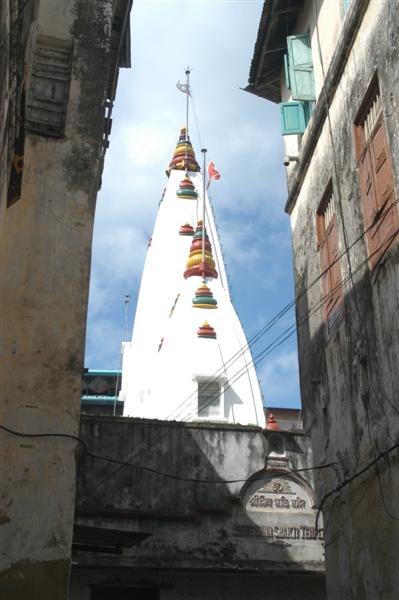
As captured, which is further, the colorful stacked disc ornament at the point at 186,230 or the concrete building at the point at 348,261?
the colorful stacked disc ornament at the point at 186,230

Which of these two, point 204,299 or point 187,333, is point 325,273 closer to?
point 187,333

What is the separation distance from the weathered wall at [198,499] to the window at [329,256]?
15.1 ft

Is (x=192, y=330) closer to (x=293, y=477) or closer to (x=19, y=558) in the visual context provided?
(x=293, y=477)

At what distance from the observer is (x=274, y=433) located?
15.5m

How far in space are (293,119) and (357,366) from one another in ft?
17.4

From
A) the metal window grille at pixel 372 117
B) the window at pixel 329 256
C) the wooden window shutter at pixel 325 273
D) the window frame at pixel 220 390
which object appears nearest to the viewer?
the metal window grille at pixel 372 117

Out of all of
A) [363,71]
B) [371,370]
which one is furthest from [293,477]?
[363,71]

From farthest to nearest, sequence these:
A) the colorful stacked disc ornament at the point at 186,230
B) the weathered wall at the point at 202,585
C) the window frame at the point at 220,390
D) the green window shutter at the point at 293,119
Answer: the colorful stacked disc ornament at the point at 186,230
the window frame at the point at 220,390
the weathered wall at the point at 202,585
the green window shutter at the point at 293,119

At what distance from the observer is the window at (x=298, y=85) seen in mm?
12906

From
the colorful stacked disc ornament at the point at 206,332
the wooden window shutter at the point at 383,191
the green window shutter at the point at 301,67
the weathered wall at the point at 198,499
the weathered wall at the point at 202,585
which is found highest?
the green window shutter at the point at 301,67

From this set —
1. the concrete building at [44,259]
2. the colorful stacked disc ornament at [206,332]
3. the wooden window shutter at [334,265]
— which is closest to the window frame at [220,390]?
the colorful stacked disc ornament at [206,332]

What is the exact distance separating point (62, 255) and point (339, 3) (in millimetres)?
6820

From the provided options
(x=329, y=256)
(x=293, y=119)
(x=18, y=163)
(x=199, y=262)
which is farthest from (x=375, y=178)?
(x=199, y=262)

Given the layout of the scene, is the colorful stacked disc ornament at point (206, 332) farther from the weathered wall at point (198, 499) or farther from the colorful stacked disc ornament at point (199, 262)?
the weathered wall at point (198, 499)
